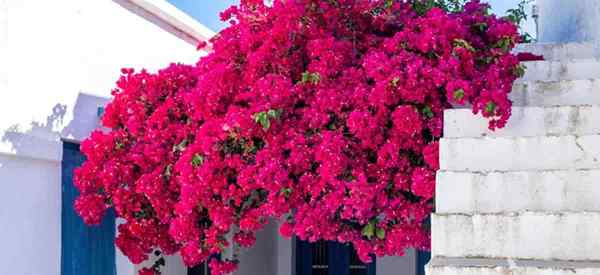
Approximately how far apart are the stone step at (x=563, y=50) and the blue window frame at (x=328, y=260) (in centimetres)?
349

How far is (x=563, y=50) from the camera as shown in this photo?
5469mm

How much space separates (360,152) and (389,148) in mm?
181

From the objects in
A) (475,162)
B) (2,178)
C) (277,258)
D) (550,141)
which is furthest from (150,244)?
(277,258)

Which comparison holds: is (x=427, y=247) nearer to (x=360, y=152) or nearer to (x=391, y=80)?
(x=360, y=152)

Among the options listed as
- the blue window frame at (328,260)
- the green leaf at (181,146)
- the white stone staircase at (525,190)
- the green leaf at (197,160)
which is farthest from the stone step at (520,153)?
the blue window frame at (328,260)

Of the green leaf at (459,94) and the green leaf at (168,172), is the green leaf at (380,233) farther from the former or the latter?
the green leaf at (168,172)

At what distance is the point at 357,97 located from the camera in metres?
4.34

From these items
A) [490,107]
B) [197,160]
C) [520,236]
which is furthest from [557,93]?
[197,160]

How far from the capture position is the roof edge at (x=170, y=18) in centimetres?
611

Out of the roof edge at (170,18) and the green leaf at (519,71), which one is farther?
the roof edge at (170,18)

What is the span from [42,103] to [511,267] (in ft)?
10.4

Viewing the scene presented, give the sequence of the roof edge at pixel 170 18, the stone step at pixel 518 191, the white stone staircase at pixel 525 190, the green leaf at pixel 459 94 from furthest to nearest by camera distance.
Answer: the roof edge at pixel 170 18
the green leaf at pixel 459 94
the stone step at pixel 518 191
the white stone staircase at pixel 525 190

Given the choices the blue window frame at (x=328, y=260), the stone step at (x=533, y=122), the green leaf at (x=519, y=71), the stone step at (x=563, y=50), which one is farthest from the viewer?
the blue window frame at (x=328, y=260)

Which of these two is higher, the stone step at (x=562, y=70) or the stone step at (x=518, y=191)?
the stone step at (x=562, y=70)
